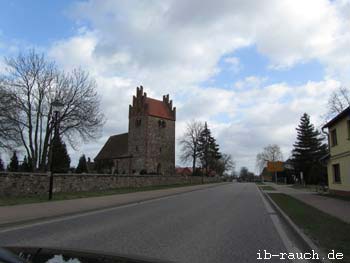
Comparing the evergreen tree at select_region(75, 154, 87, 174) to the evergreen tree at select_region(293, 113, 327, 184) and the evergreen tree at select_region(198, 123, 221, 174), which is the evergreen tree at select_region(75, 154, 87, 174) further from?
the evergreen tree at select_region(293, 113, 327, 184)

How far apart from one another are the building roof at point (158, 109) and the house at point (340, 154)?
4951 centimetres

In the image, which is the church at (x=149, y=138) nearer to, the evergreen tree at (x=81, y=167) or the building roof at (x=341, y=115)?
the evergreen tree at (x=81, y=167)

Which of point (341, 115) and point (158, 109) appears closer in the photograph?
point (341, 115)

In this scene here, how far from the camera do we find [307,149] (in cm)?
6931

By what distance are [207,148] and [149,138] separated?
17.6 metres

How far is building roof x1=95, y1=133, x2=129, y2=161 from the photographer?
8788cm

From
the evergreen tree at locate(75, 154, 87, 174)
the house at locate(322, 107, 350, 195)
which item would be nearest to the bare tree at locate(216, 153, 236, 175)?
the evergreen tree at locate(75, 154, 87, 174)

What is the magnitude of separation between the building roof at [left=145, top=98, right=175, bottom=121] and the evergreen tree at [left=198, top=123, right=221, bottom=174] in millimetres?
8938

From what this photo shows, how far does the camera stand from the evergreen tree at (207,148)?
83.6m

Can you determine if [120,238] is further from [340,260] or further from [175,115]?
[175,115]

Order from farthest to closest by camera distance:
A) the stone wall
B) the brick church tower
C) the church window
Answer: the church window → the brick church tower → the stone wall

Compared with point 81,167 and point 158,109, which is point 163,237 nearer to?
point 81,167

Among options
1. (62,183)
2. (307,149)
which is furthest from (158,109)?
(62,183)

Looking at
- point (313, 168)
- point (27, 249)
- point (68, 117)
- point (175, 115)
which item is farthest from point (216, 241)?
point (175, 115)
